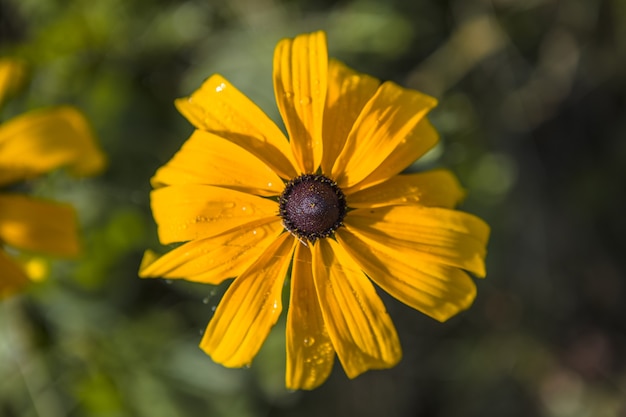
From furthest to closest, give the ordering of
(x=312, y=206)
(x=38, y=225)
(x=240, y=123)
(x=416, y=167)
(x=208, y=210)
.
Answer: (x=416, y=167) → (x=38, y=225) → (x=240, y=123) → (x=208, y=210) → (x=312, y=206)

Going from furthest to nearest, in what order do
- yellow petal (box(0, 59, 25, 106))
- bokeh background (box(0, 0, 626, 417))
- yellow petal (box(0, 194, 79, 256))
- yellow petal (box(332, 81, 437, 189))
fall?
1. bokeh background (box(0, 0, 626, 417))
2. yellow petal (box(0, 59, 25, 106))
3. yellow petal (box(0, 194, 79, 256))
4. yellow petal (box(332, 81, 437, 189))

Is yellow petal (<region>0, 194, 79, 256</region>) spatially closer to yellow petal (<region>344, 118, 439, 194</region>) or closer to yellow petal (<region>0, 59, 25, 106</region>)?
yellow petal (<region>0, 59, 25, 106</region>)

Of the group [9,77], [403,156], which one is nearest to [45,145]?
[9,77]

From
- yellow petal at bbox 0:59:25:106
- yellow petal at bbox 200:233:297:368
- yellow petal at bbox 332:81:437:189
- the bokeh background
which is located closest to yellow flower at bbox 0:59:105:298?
yellow petal at bbox 0:59:25:106

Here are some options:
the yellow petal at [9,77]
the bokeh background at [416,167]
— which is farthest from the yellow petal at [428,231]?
the yellow petal at [9,77]

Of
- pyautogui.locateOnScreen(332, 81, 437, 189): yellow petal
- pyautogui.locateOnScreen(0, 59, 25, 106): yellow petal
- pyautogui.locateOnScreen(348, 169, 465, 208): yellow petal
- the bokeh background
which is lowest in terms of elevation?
the bokeh background

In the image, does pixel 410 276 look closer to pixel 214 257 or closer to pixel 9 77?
pixel 214 257
